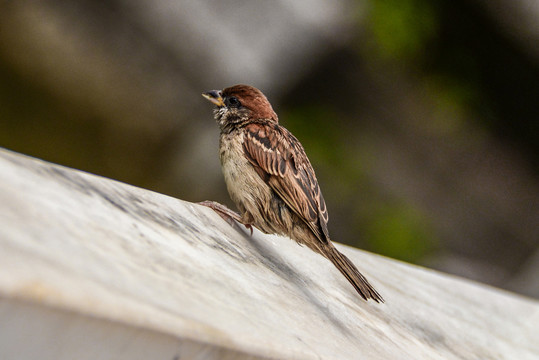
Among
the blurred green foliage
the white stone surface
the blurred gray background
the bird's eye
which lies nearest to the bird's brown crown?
the bird's eye

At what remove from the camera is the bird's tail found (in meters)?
1.45

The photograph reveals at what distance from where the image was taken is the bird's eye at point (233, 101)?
2123 millimetres

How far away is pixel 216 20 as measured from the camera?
3.48 m

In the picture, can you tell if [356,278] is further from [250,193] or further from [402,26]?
[402,26]

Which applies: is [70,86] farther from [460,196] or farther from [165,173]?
[460,196]

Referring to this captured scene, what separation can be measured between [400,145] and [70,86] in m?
1.92

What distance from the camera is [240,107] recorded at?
2.11 m

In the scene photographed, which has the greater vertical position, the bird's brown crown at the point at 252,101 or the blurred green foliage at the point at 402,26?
the blurred green foliage at the point at 402,26

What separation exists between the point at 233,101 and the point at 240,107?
35 mm

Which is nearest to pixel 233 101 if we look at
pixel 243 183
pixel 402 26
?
pixel 243 183

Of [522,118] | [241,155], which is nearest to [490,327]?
[241,155]

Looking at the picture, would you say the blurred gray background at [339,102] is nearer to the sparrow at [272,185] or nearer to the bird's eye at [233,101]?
the bird's eye at [233,101]

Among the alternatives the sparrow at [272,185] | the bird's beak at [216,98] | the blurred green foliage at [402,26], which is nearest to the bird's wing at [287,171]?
the sparrow at [272,185]

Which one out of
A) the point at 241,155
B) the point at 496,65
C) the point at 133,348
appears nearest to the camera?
the point at 133,348
